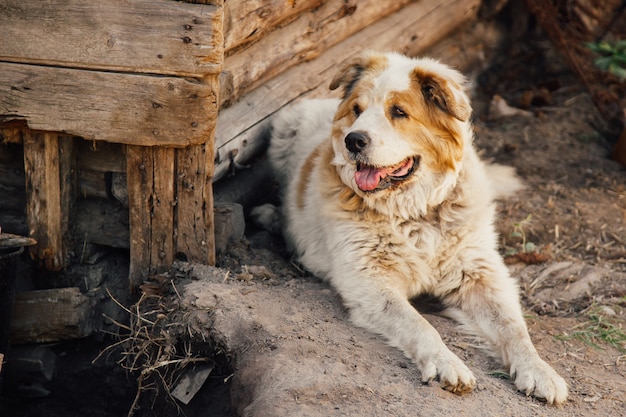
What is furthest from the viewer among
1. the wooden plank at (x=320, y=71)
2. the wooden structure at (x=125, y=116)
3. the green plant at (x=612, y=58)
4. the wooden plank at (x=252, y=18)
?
the green plant at (x=612, y=58)

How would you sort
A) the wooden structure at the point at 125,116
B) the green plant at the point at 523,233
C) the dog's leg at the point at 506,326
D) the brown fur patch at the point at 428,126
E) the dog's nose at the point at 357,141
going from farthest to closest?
1. the green plant at the point at 523,233
2. the brown fur patch at the point at 428,126
3. the dog's nose at the point at 357,141
4. the wooden structure at the point at 125,116
5. the dog's leg at the point at 506,326

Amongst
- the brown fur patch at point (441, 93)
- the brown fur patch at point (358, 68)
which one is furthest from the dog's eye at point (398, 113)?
the brown fur patch at point (358, 68)

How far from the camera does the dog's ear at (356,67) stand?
4.26 m

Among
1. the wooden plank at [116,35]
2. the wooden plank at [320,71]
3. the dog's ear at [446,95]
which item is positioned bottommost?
the wooden plank at [320,71]

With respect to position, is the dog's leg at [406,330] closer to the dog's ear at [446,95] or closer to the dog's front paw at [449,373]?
the dog's front paw at [449,373]

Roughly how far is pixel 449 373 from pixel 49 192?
2292 mm

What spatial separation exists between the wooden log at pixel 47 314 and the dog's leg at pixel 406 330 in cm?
149

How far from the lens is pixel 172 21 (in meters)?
3.61

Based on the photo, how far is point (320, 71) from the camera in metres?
5.71

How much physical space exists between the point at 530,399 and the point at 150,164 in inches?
87.3

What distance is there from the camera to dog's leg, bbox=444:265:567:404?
3.52m

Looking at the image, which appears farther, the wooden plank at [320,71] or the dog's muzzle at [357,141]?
the wooden plank at [320,71]

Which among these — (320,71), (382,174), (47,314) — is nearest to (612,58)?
(320,71)

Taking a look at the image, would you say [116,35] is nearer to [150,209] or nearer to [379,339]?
[150,209]
